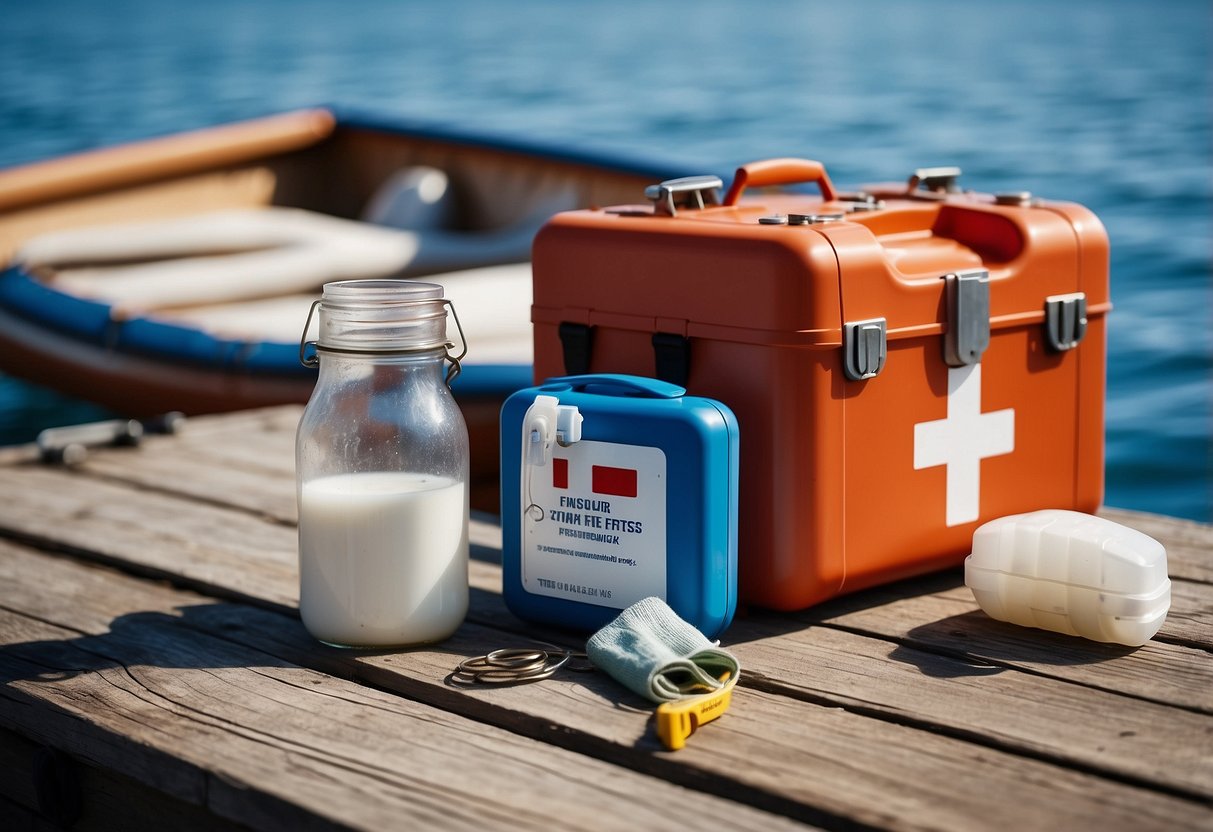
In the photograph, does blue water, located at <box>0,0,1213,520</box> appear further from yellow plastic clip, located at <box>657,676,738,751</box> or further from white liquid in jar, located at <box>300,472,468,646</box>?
yellow plastic clip, located at <box>657,676,738,751</box>

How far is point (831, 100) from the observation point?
19.5 m

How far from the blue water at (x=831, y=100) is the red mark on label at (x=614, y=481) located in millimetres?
3249

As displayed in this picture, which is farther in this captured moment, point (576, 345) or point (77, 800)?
point (576, 345)

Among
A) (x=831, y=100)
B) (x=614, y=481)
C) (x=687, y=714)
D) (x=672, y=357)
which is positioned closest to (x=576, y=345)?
(x=672, y=357)

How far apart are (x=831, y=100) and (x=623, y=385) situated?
18369 millimetres

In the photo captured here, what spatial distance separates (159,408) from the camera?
4199 mm

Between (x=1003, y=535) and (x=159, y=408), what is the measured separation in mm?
2951

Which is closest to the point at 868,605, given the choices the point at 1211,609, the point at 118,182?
the point at 1211,609

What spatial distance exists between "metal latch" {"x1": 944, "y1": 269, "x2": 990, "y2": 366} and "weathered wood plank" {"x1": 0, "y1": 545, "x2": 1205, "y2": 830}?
539 millimetres

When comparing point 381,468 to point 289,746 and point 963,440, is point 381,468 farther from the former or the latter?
point 963,440

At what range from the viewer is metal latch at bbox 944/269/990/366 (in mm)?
1906

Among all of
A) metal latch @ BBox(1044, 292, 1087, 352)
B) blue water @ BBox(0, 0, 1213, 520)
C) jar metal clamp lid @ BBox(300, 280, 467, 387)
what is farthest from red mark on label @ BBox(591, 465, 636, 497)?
blue water @ BBox(0, 0, 1213, 520)

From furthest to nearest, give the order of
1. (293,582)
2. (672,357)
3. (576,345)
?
(293,582) → (576,345) → (672,357)

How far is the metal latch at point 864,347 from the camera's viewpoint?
1.80 m
